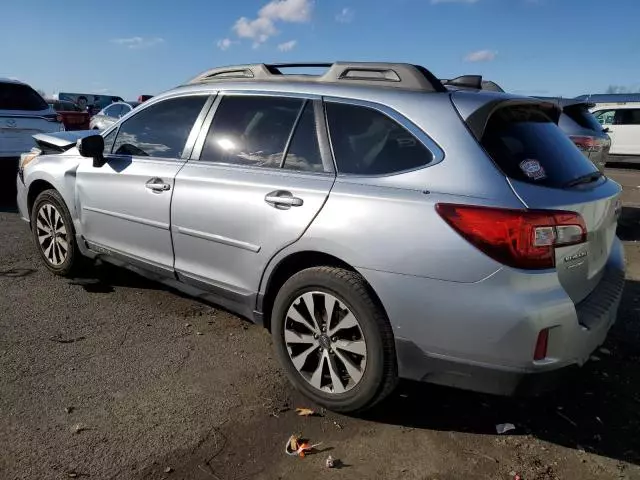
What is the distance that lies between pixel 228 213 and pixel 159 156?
1013mm

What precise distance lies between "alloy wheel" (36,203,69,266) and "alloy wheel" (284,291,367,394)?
8.92 feet

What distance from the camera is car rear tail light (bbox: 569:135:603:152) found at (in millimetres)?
8461

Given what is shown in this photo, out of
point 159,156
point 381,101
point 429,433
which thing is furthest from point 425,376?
Answer: point 159,156

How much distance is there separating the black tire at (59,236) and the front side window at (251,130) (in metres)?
1.79

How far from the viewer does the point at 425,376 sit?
2.69m

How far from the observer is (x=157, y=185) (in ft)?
12.6

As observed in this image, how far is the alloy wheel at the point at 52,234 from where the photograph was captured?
16.0 feet

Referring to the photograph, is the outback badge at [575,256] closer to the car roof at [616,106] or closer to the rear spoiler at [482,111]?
the rear spoiler at [482,111]

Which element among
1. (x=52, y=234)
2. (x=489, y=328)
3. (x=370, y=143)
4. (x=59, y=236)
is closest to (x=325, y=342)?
(x=489, y=328)

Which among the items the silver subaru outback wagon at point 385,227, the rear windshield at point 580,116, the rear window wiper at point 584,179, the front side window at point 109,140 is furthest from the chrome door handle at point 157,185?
the rear windshield at point 580,116

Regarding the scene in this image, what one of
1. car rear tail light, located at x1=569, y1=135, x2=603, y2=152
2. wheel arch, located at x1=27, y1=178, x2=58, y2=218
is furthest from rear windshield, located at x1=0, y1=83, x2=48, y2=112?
car rear tail light, located at x1=569, y1=135, x2=603, y2=152

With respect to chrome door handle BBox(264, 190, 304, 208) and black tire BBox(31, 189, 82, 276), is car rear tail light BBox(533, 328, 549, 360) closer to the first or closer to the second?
chrome door handle BBox(264, 190, 304, 208)

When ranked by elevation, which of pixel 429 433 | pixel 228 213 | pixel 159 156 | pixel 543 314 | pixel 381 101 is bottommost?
pixel 429 433

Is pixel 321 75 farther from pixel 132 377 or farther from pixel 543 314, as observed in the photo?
pixel 132 377
